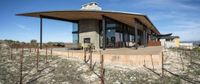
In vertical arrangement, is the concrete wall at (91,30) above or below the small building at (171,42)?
above

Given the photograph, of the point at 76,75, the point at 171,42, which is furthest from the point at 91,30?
the point at 171,42

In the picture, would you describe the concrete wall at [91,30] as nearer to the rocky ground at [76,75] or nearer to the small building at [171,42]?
the small building at [171,42]

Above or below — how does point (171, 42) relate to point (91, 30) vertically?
below

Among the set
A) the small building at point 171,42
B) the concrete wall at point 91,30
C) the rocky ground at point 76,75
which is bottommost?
the rocky ground at point 76,75

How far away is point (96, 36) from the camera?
27.2 m

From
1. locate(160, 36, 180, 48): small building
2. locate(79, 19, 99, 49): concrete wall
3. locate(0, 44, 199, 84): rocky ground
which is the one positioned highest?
locate(79, 19, 99, 49): concrete wall

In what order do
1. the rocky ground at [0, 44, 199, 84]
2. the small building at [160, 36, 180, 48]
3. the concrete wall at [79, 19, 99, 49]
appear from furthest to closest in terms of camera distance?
the small building at [160, 36, 180, 48], the concrete wall at [79, 19, 99, 49], the rocky ground at [0, 44, 199, 84]

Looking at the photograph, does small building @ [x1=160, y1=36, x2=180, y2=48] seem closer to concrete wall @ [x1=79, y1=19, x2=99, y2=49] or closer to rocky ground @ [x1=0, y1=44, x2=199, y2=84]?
concrete wall @ [x1=79, y1=19, x2=99, y2=49]

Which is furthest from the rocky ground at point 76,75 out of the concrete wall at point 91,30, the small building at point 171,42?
the small building at point 171,42

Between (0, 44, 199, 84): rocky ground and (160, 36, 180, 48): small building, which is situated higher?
(160, 36, 180, 48): small building

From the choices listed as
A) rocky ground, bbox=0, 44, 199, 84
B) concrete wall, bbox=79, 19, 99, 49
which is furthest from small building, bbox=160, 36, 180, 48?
rocky ground, bbox=0, 44, 199, 84

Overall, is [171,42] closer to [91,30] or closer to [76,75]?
[91,30]

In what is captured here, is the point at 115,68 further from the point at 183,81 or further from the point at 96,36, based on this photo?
the point at 96,36

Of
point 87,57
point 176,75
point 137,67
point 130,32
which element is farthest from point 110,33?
point 176,75
